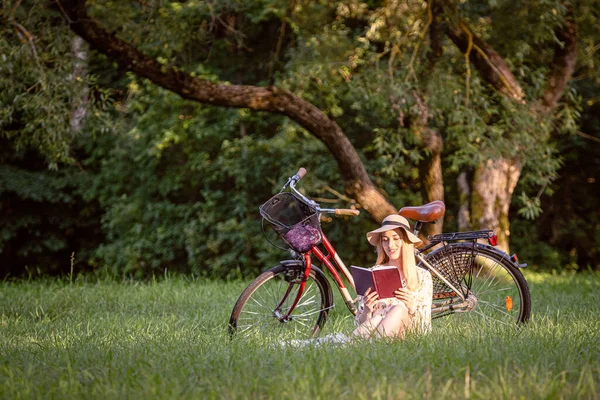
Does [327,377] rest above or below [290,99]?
below

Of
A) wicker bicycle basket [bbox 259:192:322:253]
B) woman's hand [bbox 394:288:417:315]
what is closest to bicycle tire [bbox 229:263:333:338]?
wicker bicycle basket [bbox 259:192:322:253]

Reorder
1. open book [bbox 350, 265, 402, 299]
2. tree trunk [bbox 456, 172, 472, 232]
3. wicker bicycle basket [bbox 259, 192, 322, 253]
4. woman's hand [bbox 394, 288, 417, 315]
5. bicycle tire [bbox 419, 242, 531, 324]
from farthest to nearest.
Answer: tree trunk [bbox 456, 172, 472, 232]
bicycle tire [bbox 419, 242, 531, 324]
wicker bicycle basket [bbox 259, 192, 322, 253]
woman's hand [bbox 394, 288, 417, 315]
open book [bbox 350, 265, 402, 299]

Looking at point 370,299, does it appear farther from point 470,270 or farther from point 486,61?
point 486,61

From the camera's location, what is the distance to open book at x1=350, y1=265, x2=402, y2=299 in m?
5.20

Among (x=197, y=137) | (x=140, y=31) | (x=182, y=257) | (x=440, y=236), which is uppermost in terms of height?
(x=140, y=31)

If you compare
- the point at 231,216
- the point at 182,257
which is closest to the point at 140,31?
the point at 231,216

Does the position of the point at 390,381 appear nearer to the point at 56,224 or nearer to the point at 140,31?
the point at 140,31

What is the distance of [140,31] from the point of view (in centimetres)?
1084

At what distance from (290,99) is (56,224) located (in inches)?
387

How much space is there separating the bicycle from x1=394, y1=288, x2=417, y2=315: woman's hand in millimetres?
566

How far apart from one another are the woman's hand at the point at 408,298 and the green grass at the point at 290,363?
10.4 inches

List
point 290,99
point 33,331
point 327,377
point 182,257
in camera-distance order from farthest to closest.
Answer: point 182,257 < point 290,99 < point 33,331 < point 327,377

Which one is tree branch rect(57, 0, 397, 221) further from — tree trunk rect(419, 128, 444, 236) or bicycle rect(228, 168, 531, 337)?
bicycle rect(228, 168, 531, 337)

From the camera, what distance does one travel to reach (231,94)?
31.0ft
